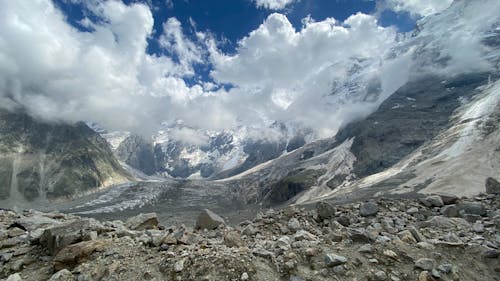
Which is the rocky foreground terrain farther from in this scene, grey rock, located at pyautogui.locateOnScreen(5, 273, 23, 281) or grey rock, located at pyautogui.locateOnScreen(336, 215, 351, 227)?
grey rock, located at pyautogui.locateOnScreen(336, 215, 351, 227)

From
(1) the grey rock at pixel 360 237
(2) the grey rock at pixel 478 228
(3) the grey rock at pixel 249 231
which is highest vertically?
(3) the grey rock at pixel 249 231

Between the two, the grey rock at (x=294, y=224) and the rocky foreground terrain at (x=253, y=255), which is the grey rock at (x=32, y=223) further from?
the grey rock at (x=294, y=224)

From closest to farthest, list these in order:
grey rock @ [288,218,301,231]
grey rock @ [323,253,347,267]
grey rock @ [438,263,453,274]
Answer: grey rock @ [438,263,453,274], grey rock @ [323,253,347,267], grey rock @ [288,218,301,231]

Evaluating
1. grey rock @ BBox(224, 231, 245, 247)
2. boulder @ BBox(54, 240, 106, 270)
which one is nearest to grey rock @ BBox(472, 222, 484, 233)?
grey rock @ BBox(224, 231, 245, 247)

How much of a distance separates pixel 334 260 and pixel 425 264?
3025 mm

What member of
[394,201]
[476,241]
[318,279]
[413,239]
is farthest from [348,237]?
[394,201]

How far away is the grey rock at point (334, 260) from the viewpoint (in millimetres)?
11789

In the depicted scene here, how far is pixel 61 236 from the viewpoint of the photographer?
47.1 feet

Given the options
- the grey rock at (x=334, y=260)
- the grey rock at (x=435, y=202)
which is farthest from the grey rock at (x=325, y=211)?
the grey rock at (x=334, y=260)

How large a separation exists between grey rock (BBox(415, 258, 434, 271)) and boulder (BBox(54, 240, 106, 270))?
11.4m

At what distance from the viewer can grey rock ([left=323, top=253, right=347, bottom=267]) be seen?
11.8m

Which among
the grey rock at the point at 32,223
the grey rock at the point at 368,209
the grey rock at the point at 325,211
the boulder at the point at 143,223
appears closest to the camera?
the grey rock at the point at 32,223

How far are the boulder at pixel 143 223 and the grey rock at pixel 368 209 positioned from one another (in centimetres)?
1256

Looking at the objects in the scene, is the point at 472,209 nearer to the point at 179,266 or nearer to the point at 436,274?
the point at 436,274
